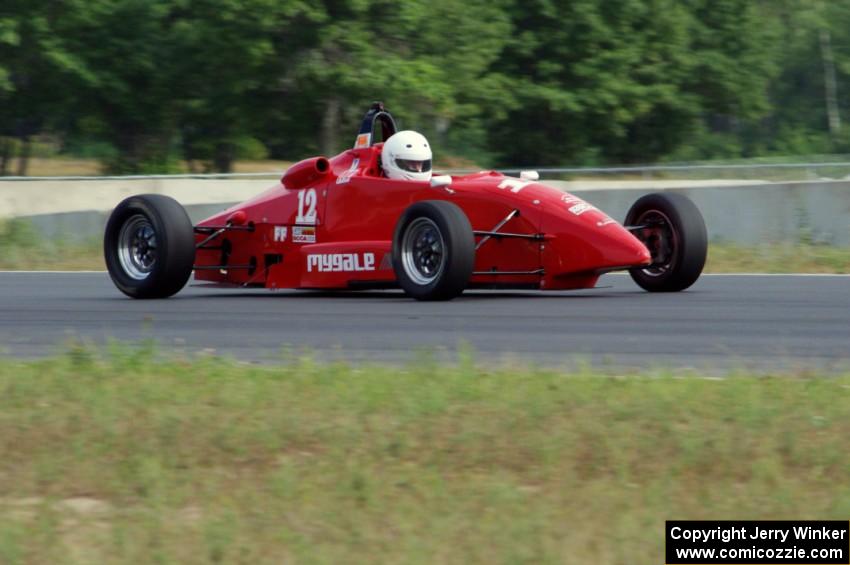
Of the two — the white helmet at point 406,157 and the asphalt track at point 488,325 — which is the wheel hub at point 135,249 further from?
the white helmet at point 406,157

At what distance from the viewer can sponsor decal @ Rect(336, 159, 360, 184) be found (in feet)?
39.0

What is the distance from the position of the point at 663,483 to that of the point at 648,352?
3.11 m

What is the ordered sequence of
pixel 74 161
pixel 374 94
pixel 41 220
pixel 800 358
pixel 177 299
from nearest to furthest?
pixel 800 358, pixel 177 299, pixel 41 220, pixel 374 94, pixel 74 161

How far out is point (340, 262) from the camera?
38.1 ft

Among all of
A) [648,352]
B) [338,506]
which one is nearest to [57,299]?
[648,352]

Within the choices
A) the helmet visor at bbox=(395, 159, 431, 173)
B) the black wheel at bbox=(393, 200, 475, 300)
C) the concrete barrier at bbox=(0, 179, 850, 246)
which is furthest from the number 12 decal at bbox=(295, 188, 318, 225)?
the concrete barrier at bbox=(0, 179, 850, 246)

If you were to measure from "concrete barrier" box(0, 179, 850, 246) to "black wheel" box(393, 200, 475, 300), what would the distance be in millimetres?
7105

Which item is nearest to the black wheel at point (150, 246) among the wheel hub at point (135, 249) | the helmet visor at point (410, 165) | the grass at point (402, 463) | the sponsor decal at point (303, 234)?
the wheel hub at point (135, 249)

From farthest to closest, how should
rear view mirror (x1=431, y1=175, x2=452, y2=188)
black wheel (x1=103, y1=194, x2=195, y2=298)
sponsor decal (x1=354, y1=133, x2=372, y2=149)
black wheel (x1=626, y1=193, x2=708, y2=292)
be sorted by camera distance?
1. sponsor decal (x1=354, y1=133, x2=372, y2=149)
2. black wheel (x1=103, y1=194, x2=195, y2=298)
3. rear view mirror (x1=431, y1=175, x2=452, y2=188)
4. black wheel (x1=626, y1=193, x2=708, y2=292)

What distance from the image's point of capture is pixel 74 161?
44.6 metres

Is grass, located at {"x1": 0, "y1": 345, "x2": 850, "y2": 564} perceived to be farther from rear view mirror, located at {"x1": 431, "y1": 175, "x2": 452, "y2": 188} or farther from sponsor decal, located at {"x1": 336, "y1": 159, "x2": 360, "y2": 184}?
sponsor decal, located at {"x1": 336, "y1": 159, "x2": 360, "y2": 184}

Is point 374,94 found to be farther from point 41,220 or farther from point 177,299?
point 177,299

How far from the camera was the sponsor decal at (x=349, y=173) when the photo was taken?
39.0 feet

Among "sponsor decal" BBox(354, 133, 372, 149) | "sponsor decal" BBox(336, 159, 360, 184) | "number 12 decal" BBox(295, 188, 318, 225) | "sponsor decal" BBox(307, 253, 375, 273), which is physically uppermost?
"sponsor decal" BBox(354, 133, 372, 149)
